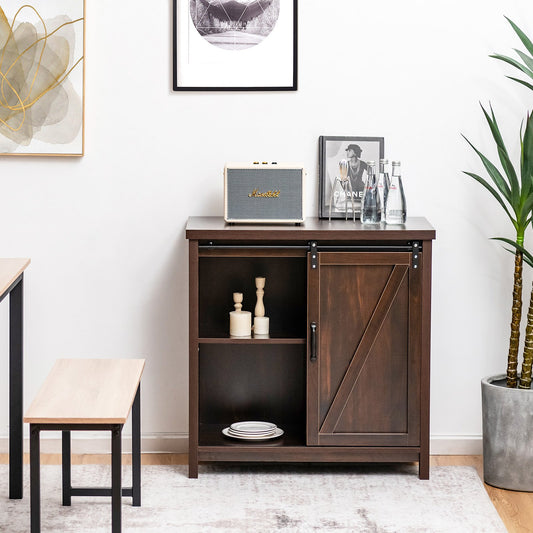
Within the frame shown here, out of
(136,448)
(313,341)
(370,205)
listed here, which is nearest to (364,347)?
(313,341)

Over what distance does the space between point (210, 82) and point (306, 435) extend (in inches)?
53.4

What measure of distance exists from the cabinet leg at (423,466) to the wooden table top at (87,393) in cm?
109

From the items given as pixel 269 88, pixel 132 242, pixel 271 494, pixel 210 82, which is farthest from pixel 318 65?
pixel 271 494

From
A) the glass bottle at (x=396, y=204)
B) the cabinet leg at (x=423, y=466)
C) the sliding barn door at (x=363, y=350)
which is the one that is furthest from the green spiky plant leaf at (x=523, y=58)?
the cabinet leg at (x=423, y=466)

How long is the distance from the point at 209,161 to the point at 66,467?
49.1 inches

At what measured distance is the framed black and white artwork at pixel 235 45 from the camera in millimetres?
3361

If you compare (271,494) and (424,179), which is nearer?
(271,494)

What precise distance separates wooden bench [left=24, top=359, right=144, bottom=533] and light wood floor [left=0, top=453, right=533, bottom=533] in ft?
1.57

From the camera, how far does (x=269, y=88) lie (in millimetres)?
3402

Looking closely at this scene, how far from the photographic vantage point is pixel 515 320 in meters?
3.21

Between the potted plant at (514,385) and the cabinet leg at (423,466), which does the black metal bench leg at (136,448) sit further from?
the potted plant at (514,385)

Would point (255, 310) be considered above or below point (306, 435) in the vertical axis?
above

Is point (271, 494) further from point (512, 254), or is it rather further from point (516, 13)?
point (516, 13)

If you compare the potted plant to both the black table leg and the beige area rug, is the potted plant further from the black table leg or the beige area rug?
the black table leg
